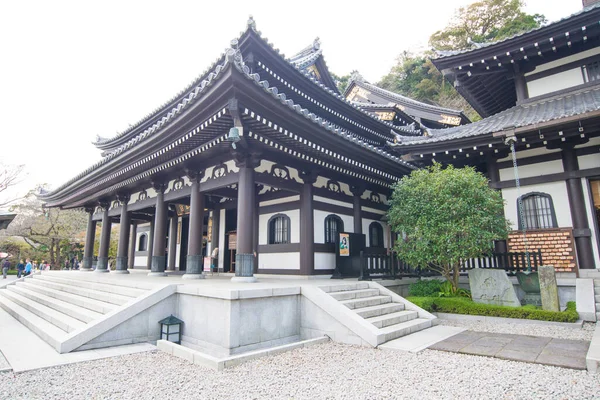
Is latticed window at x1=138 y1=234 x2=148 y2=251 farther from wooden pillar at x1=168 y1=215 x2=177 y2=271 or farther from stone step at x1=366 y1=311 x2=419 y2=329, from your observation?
stone step at x1=366 y1=311 x2=419 y2=329

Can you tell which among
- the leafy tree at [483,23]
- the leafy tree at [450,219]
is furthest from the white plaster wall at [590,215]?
the leafy tree at [483,23]

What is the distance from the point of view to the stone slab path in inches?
186

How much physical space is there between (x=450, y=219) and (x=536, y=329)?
2.90m

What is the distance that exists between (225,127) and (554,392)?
732cm

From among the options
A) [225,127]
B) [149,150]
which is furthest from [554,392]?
[149,150]

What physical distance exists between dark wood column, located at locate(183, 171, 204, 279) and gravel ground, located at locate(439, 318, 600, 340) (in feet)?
22.1

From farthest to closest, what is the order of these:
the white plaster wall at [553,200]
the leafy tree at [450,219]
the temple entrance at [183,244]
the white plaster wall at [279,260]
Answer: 1. the temple entrance at [183,244]
2. the white plaster wall at [279,260]
3. the white plaster wall at [553,200]
4. the leafy tree at [450,219]

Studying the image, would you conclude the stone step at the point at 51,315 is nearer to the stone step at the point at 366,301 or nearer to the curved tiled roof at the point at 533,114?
the stone step at the point at 366,301

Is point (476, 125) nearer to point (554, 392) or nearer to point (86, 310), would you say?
point (554, 392)

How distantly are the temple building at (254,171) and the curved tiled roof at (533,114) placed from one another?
1678 millimetres

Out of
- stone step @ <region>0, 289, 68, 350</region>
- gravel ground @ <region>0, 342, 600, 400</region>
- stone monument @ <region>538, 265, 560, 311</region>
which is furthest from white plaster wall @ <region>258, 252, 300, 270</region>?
stone monument @ <region>538, 265, 560, 311</region>

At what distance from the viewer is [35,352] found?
560cm

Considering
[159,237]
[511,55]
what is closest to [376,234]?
[511,55]

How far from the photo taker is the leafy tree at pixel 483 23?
3136 centimetres
